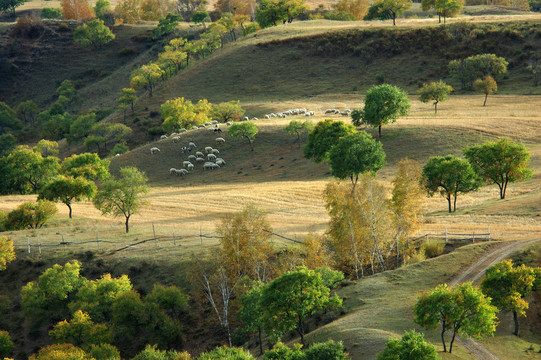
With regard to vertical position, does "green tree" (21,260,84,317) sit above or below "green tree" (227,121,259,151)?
below

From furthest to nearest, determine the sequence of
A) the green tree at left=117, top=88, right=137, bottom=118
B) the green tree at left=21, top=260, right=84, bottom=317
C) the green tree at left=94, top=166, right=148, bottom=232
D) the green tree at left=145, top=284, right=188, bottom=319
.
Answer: the green tree at left=117, top=88, right=137, bottom=118
the green tree at left=94, top=166, right=148, bottom=232
the green tree at left=21, top=260, right=84, bottom=317
the green tree at left=145, top=284, right=188, bottom=319

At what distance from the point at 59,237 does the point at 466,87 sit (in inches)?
4024

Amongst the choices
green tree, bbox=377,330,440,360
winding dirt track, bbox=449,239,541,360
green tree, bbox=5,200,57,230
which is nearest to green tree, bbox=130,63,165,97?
green tree, bbox=5,200,57,230

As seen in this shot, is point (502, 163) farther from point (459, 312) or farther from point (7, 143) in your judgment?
point (7, 143)

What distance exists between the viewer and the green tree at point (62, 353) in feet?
160

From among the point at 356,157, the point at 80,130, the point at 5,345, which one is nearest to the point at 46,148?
the point at 80,130

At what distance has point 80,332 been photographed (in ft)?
183

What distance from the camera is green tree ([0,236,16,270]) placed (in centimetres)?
6456

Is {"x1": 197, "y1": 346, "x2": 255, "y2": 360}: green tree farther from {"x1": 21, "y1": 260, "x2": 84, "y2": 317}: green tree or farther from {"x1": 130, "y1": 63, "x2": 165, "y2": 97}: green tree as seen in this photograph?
{"x1": 130, "y1": 63, "x2": 165, "y2": 97}: green tree

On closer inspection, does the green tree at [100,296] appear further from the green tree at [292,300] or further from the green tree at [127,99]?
the green tree at [127,99]

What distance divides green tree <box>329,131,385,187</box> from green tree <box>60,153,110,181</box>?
1566 inches

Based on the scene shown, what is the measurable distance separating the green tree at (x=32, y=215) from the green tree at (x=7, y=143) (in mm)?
98743

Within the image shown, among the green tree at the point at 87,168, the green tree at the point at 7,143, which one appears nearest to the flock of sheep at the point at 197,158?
the green tree at the point at 87,168

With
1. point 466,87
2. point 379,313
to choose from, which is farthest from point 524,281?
point 466,87
